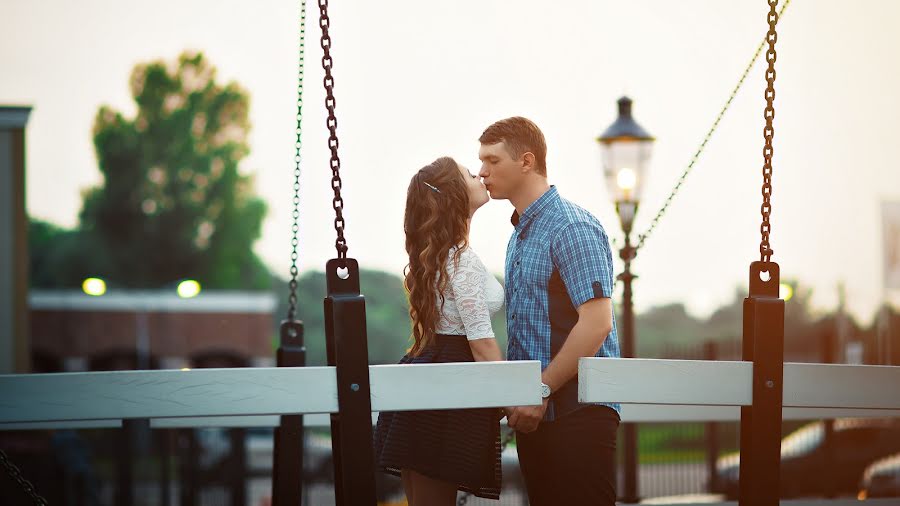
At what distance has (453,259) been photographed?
11.3 feet

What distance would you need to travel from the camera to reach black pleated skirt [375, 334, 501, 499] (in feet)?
10.9

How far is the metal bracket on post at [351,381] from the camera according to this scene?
9.02ft

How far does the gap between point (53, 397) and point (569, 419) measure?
1476 millimetres

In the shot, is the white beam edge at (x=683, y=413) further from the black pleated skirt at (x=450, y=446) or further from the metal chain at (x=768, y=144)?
the metal chain at (x=768, y=144)

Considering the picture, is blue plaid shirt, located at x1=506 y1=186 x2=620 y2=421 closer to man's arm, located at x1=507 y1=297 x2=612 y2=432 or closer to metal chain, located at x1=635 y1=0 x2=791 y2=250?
man's arm, located at x1=507 y1=297 x2=612 y2=432

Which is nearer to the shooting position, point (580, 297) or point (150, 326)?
point (580, 297)

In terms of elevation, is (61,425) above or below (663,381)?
below

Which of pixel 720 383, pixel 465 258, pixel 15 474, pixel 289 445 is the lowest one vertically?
pixel 289 445

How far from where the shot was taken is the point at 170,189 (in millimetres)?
39062

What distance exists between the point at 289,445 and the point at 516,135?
1995mm

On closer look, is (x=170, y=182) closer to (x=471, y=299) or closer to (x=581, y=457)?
(x=471, y=299)

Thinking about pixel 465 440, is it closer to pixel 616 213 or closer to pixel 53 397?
pixel 53 397

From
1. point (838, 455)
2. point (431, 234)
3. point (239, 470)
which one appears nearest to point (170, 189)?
point (838, 455)

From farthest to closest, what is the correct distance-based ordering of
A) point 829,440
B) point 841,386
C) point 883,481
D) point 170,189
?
point 170,189
point 883,481
point 829,440
point 841,386
